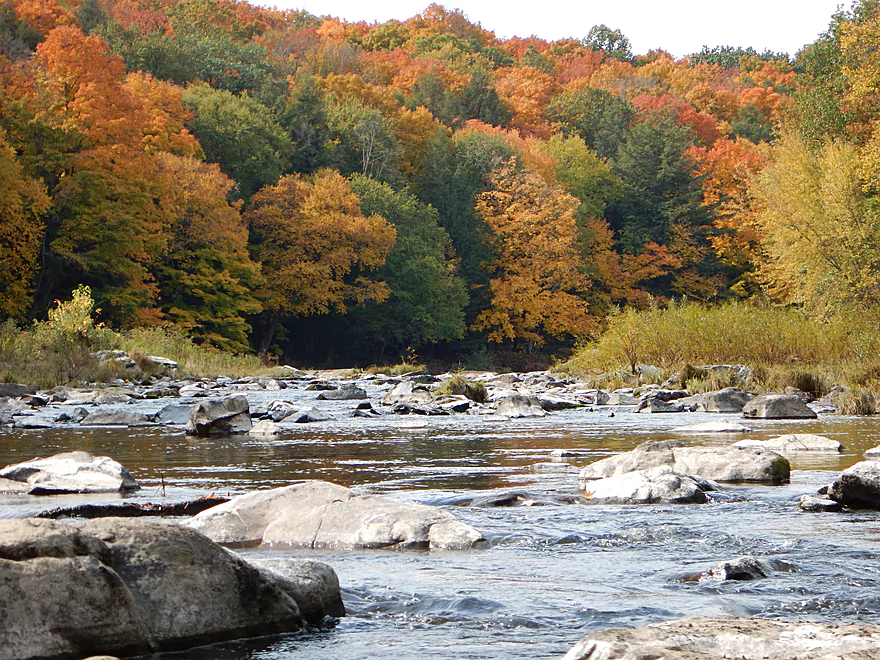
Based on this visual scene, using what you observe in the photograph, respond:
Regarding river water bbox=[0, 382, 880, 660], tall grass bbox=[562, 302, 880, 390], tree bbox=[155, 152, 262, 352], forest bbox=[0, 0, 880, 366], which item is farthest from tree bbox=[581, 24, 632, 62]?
river water bbox=[0, 382, 880, 660]

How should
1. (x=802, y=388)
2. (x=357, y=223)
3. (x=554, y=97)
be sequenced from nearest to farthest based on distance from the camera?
(x=802, y=388)
(x=357, y=223)
(x=554, y=97)

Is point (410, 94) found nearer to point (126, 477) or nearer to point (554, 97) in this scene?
point (554, 97)

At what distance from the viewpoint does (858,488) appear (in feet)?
17.3

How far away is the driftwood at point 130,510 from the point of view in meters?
4.88

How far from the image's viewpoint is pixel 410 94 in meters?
66.9

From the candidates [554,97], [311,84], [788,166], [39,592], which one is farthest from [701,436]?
[554,97]

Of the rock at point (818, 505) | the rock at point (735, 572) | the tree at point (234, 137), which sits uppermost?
the tree at point (234, 137)

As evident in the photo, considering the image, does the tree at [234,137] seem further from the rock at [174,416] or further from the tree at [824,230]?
the rock at [174,416]

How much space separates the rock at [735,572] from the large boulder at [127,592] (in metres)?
1.31

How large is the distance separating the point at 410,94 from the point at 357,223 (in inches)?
936

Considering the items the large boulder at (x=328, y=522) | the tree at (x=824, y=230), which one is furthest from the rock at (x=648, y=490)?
the tree at (x=824, y=230)

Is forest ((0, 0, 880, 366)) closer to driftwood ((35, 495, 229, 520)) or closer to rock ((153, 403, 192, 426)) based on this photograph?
rock ((153, 403, 192, 426))

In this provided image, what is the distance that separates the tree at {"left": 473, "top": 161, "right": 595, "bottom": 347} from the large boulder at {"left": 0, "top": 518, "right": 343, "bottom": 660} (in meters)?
49.7

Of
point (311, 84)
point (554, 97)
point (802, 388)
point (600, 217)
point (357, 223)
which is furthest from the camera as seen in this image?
point (554, 97)
